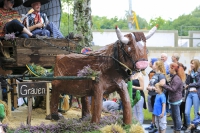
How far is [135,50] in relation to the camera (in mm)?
5594

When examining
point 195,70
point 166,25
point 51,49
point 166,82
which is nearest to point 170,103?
point 166,82

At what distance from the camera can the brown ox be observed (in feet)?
18.5

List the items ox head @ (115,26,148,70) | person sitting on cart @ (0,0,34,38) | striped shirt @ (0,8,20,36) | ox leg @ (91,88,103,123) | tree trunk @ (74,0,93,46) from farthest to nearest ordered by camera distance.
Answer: tree trunk @ (74,0,93,46)
striped shirt @ (0,8,20,36)
person sitting on cart @ (0,0,34,38)
ox leg @ (91,88,103,123)
ox head @ (115,26,148,70)

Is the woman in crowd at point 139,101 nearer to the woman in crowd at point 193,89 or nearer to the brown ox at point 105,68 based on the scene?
the woman in crowd at point 193,89

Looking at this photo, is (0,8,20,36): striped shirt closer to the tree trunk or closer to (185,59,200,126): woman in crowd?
the tree trunk

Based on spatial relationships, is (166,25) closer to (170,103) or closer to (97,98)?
(170,103)

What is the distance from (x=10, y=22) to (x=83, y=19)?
3525 millimetres

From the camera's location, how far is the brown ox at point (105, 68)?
18.5 feet

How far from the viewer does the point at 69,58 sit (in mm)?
6203

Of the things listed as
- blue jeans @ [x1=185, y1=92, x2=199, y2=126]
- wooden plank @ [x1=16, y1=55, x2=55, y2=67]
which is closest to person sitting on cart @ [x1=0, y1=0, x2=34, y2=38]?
wooden plank @ [x1=16, y1=55, x2=55, y2=67]

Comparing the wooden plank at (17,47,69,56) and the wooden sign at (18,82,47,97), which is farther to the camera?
the wooden plank at (17,47,69,56)

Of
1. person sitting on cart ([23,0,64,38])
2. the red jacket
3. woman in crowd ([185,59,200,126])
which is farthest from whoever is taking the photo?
woman in crowd ([185,59,200,126])

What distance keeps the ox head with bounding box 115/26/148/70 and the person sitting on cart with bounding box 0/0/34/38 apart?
2021 millimetres

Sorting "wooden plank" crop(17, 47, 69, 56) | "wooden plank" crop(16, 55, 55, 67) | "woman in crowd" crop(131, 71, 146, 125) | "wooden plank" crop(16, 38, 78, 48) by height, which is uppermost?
"wooden plank" crop(16, 38, 78, 48)
